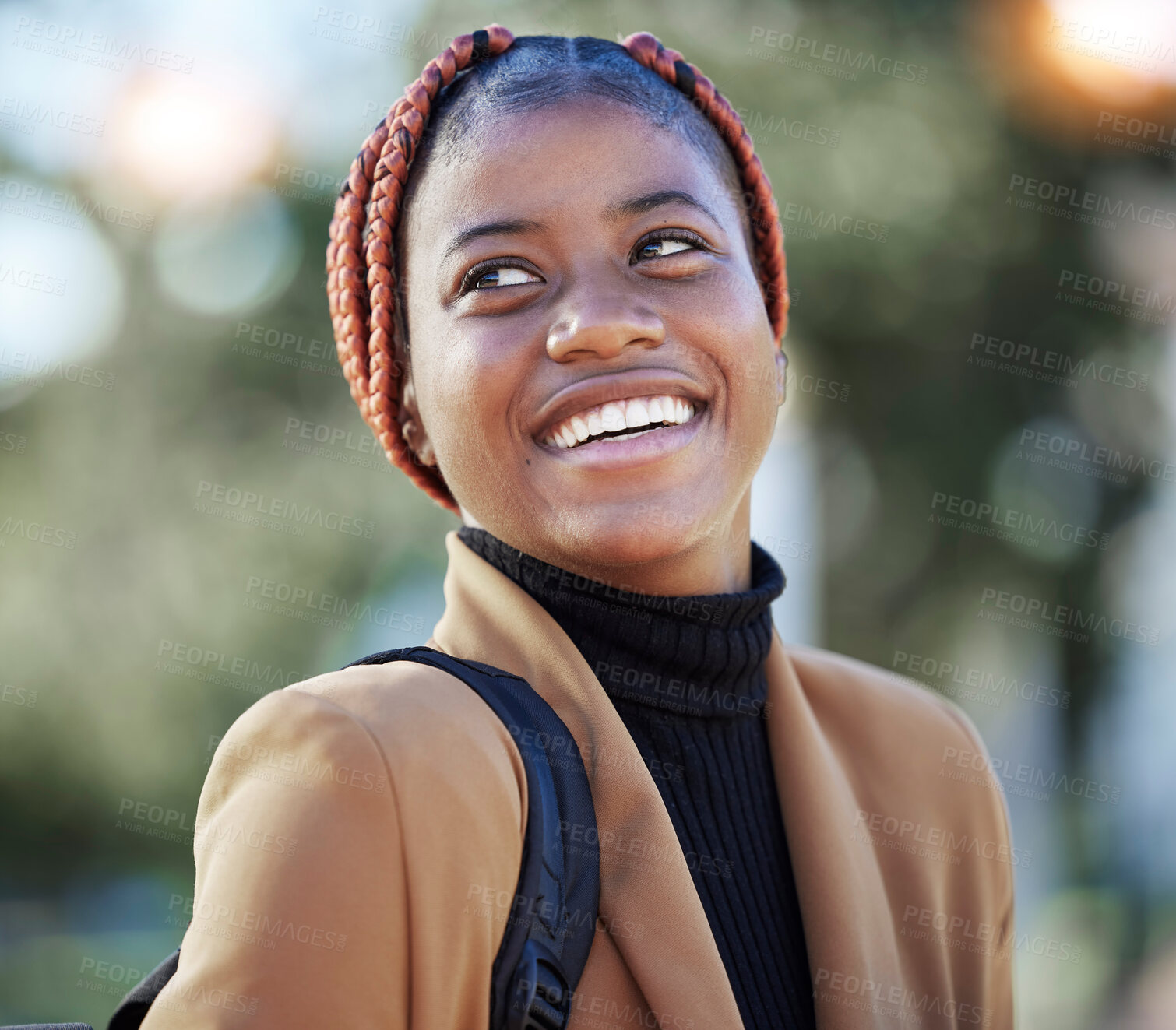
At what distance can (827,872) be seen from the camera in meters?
1.96

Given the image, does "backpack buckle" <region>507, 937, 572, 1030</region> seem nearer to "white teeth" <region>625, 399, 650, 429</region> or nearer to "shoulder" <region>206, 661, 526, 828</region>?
"shoulder" <region>206, 661, 526, 828</region>

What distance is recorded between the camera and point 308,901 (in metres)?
1.37

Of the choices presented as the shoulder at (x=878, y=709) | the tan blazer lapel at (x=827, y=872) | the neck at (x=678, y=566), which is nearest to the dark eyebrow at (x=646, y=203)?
the neck at (x=678, y=566)

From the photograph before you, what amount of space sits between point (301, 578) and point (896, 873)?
9.32 meters

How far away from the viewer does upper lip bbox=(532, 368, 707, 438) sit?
5.83 ft

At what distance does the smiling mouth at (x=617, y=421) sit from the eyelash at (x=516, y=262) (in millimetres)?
251

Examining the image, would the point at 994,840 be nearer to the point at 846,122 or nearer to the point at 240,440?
the point at 846,122

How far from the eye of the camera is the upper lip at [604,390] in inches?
70.0

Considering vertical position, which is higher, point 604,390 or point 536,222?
point 536,222

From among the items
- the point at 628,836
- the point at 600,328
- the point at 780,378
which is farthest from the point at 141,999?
the point at 780,378

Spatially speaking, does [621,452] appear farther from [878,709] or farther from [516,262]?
[878,709]

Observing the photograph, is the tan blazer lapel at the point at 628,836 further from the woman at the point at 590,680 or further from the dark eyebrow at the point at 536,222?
the dark eyebrow at the point at 536,222

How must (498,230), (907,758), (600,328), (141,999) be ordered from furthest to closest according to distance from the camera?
(907,758) → (498,230) → (600,328) → (141,999)

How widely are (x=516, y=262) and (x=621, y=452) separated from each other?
1.21 ft
